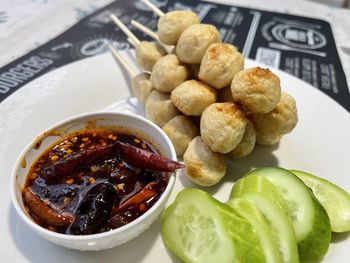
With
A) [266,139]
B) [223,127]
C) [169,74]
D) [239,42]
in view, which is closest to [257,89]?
[223,127]

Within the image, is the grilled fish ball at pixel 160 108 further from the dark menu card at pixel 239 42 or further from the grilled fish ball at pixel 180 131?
the dark menu card at pixel 239 42

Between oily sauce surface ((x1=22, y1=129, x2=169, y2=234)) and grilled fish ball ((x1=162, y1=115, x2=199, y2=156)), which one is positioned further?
grilled fish ball ((x1=162, y1=115, x2=199, y2=156))

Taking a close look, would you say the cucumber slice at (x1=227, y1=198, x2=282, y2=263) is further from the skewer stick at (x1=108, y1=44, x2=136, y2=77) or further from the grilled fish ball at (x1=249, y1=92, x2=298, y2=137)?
the skewer stick at (x1=108, y1=44, x2=136, y2=77)

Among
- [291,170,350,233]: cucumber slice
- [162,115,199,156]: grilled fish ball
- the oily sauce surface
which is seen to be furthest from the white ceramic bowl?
[291,170,350,233]: cucumber slice

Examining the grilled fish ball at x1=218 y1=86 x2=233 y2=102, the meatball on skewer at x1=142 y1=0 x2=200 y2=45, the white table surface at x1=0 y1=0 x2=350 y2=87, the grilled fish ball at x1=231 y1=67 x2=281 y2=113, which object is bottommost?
the white table surface at x1=0 y1=0 x2=350 y2=87

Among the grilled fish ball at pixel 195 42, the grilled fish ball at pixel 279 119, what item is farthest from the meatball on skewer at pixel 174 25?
the grilled fish ball at pixel 279 119

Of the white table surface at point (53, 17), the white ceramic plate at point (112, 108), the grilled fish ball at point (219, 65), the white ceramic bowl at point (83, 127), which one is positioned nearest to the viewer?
the white ceramic bowl at point (83, 127)

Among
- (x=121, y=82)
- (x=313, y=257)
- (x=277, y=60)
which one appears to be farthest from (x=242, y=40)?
(x=313, y=257)
